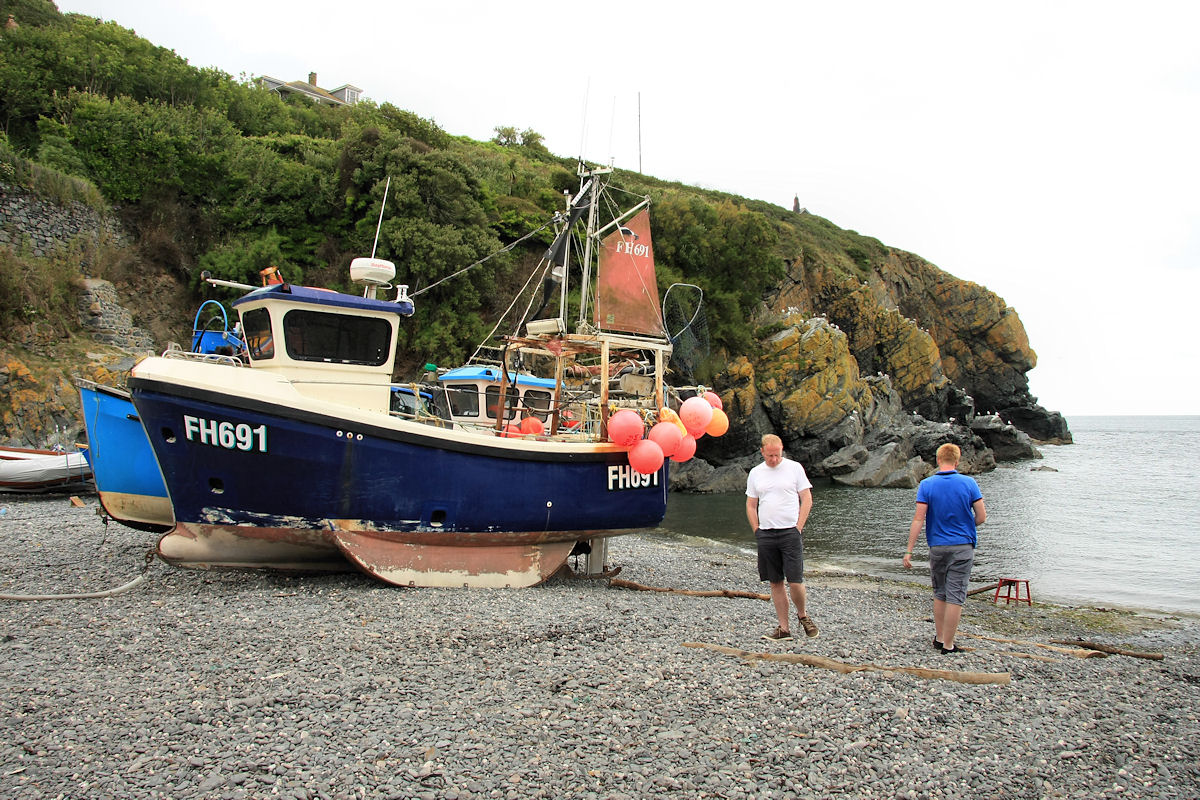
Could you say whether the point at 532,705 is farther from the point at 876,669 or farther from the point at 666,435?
the point at 666,435

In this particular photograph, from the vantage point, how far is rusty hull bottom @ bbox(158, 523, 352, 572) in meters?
7.75

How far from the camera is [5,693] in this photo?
446 centimetres

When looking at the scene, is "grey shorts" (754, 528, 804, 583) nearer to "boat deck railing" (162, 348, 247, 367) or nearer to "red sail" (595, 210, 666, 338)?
"red sail" (595, 210, 666, 338)

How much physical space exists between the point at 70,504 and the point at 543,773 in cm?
1686

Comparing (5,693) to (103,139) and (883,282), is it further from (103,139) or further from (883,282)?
→ (883,282)

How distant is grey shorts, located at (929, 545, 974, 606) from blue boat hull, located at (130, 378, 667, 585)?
482 centimetres

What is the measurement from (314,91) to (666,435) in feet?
208

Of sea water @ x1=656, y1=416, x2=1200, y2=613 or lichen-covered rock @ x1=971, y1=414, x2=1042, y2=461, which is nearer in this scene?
sea water @ x1=656, y1=416, x2=1200, y2=613

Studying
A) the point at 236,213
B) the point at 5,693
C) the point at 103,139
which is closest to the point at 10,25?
the point at 103,139

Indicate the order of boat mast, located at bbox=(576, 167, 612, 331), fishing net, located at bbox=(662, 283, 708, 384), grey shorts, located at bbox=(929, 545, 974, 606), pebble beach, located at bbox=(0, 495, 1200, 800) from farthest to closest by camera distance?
fishing net, located at bbox=(662, 283, 708, 384) < boat mast, located at bbox=(576, 167, 612, 331) < grey shorts, located at bbox=(929, 545, 974, 606) < pebble beach, located at bbox=(0, 495, 1200, 800)

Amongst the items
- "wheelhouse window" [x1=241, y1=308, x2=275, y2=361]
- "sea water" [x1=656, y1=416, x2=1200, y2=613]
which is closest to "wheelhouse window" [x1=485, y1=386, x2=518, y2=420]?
"wheelhouse window" [x1=241, y1=308, x2=275, y2=361]

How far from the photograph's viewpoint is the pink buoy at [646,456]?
951 cm

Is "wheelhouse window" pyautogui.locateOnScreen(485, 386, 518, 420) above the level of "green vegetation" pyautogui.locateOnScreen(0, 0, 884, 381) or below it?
below

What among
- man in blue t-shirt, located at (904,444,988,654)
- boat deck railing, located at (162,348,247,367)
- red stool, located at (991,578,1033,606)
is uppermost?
boat deck railing, located at (162,348,247,367)
